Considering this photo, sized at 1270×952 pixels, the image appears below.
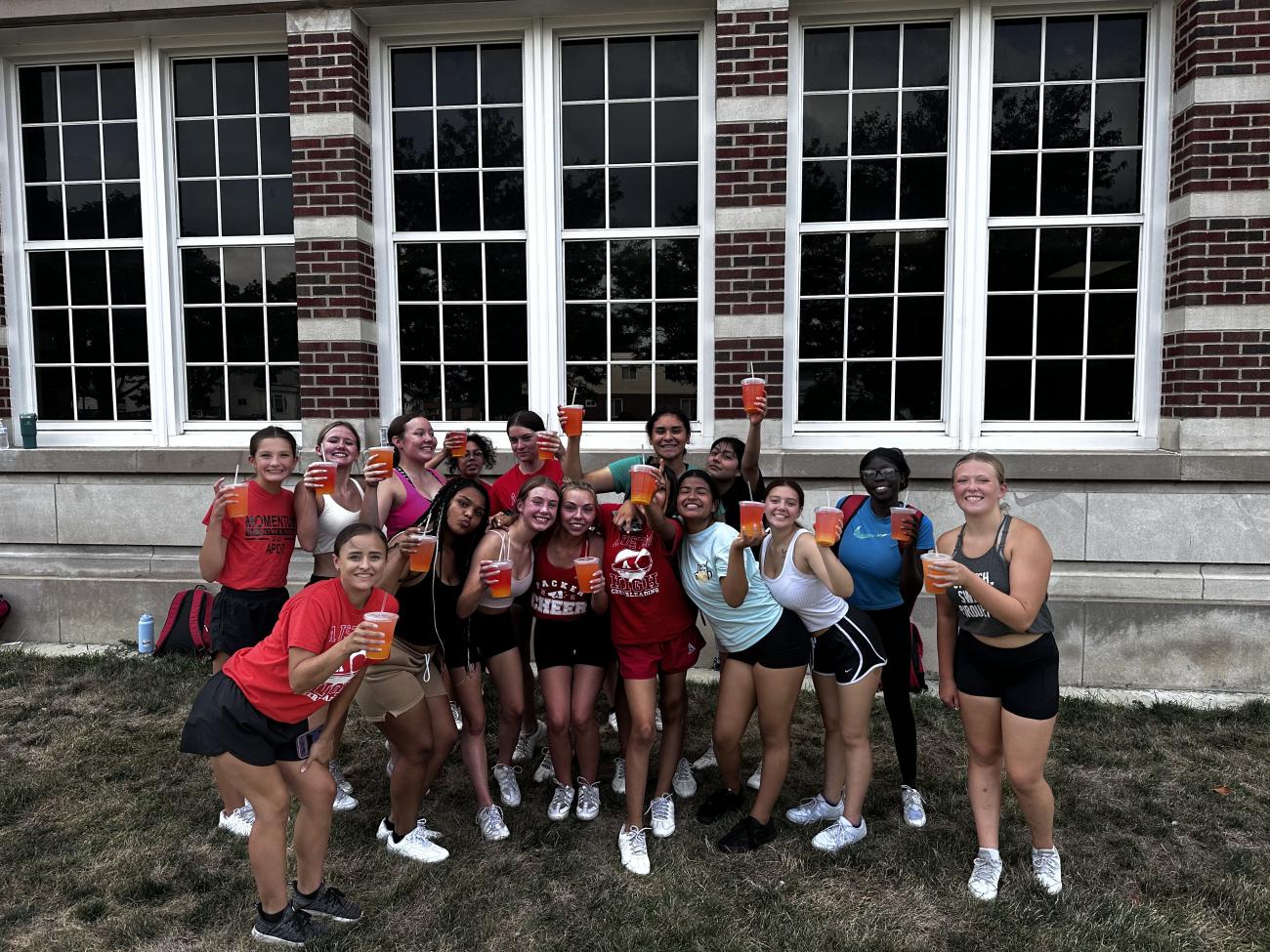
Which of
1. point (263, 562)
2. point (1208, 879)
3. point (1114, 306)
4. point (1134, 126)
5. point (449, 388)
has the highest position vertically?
point (1134, 126)

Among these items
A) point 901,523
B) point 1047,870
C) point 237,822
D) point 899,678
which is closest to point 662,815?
point 899,678

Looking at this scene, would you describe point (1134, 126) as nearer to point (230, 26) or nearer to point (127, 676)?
point (230, 26)

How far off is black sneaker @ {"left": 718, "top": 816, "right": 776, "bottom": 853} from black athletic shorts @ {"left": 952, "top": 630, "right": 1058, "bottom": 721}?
1.21 m

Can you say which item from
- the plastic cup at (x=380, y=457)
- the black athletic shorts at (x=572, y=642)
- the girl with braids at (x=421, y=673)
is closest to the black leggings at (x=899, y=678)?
the black athletic shorts at (x=572, y=642)

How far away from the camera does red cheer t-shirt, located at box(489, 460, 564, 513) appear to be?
4.67 metres

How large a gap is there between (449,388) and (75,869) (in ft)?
14.0

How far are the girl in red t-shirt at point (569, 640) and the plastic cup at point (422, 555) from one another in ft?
2.31

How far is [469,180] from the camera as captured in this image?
6.81 metres

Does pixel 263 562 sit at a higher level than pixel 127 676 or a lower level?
higher

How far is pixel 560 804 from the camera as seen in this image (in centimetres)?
408

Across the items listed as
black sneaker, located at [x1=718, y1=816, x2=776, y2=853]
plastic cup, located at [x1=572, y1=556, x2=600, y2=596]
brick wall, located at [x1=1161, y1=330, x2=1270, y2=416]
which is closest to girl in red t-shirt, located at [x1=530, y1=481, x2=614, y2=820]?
plastic cup, located at [x1=572, y1=556, x2=600, y2=596]

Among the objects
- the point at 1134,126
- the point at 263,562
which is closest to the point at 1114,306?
the point at 1134,126

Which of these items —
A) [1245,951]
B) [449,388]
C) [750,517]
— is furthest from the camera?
[449,388]

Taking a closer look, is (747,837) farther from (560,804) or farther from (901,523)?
(901,523)
